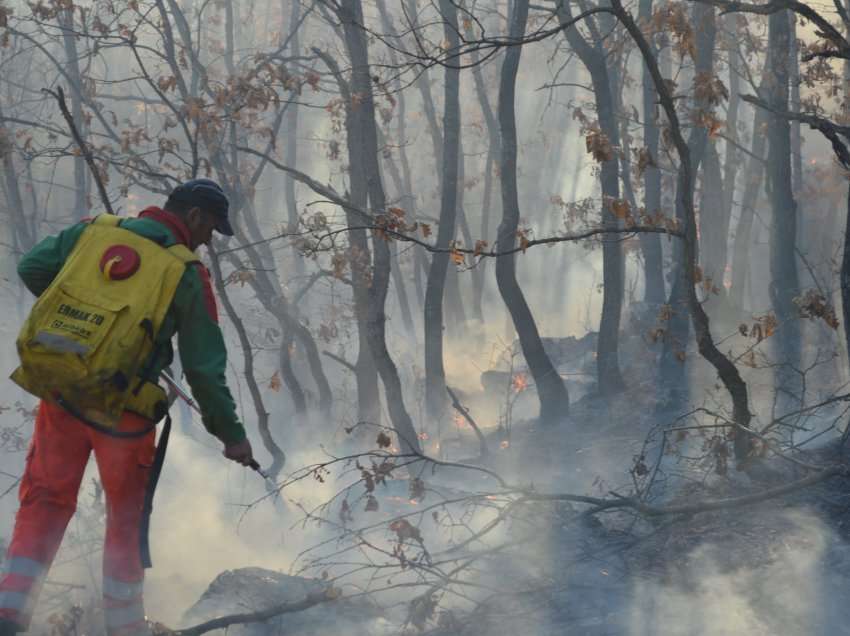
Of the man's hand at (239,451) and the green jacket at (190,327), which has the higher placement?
the green jacket at (190,327)

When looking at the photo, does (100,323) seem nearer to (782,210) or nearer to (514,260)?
(514,260)

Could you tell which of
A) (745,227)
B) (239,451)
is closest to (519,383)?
(745,227)

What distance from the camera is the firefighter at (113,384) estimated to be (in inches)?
152

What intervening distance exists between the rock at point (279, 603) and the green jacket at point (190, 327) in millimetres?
1872

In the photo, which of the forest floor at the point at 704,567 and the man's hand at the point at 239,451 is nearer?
the man's hand at the point at 239,451

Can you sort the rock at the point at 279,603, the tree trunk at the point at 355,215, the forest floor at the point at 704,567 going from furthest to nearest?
1. the tree trunk at the point at 355,215
2. the rock at the point at 279,603
3. the forest floor at the point at 704,567

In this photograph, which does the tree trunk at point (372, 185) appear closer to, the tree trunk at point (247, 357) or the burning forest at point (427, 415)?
the burning forest at point (427, 415)

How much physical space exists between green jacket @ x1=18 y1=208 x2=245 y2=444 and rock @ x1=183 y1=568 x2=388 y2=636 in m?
1.87

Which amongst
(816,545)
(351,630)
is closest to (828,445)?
(816,545)

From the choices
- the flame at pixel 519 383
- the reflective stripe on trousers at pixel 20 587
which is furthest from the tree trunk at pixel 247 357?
the flame at pixel 519 383

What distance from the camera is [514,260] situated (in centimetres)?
1337

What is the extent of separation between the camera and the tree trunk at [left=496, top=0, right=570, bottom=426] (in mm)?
12812

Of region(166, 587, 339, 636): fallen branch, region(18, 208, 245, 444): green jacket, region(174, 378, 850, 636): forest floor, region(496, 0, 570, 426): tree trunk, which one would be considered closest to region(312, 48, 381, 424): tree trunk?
region(496, 0, 570, 426): tree trunk

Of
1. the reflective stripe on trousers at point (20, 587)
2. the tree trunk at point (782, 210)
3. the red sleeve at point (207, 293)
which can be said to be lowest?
the reflective stripe on trousers at point (20, 587)
